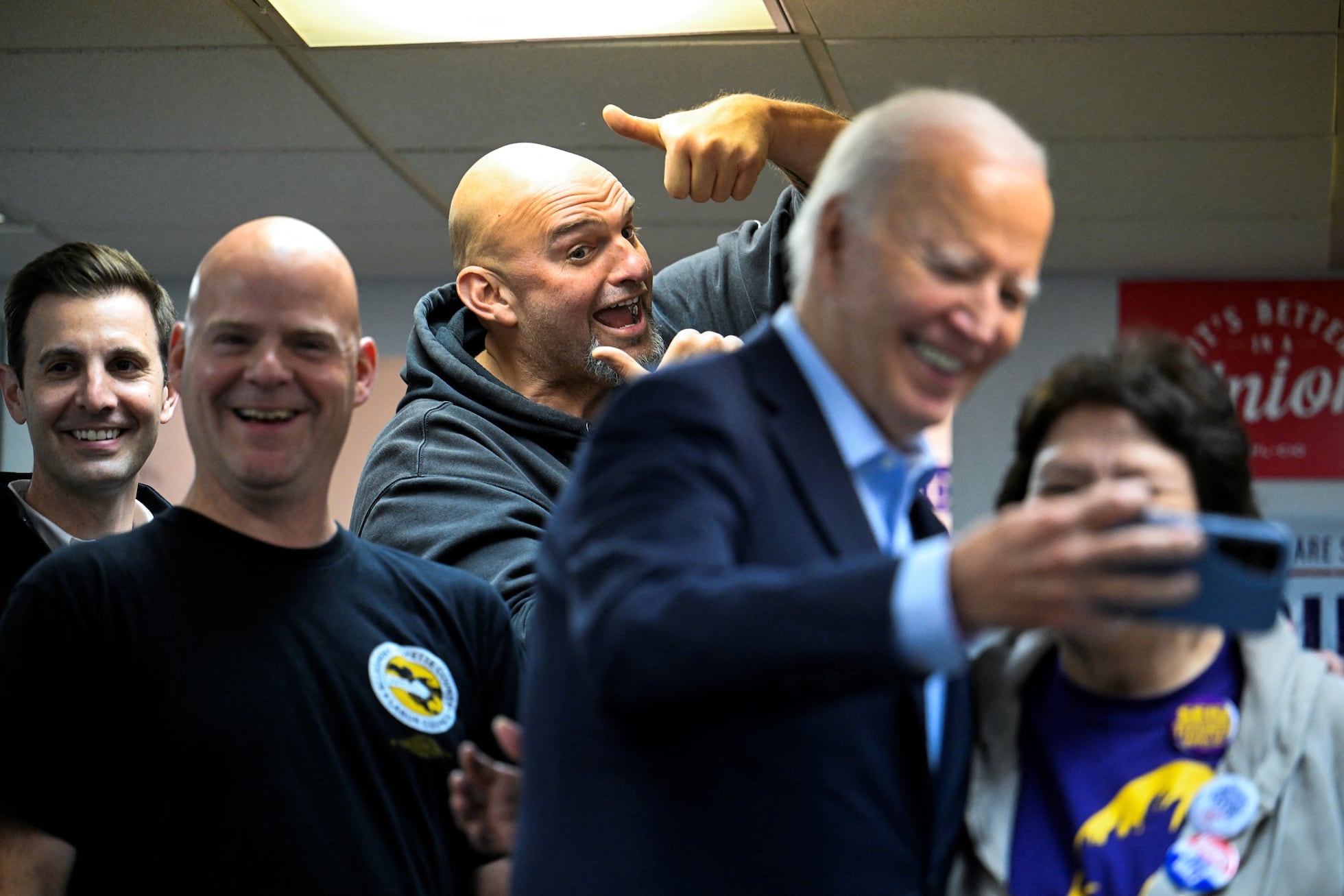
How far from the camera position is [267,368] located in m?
1.47

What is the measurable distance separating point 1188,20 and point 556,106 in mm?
1543

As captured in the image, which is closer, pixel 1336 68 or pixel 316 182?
pixel 1336 68

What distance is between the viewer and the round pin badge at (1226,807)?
1.09 metres

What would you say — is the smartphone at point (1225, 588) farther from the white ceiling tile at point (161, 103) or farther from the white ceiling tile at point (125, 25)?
the white ceiling tile at point (161, 103)

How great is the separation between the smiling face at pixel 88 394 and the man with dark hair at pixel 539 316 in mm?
337

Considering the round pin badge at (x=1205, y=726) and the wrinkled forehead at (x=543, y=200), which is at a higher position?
the wrinkled forehead at (x=543, y=200)

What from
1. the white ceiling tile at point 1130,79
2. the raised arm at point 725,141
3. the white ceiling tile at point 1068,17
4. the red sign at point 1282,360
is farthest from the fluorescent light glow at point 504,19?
the red sign at point 1282,360

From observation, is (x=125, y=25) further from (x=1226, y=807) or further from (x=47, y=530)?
(x=1226, y=807)

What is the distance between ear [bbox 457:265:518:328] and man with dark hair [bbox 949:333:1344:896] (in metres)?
1.38

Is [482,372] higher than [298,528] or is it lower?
higher

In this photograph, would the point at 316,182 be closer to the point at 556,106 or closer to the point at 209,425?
the point at 556,106

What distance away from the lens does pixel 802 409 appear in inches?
39.2

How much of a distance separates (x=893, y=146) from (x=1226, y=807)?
523 millimetres

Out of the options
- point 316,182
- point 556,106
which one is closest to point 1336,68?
point 556,106
